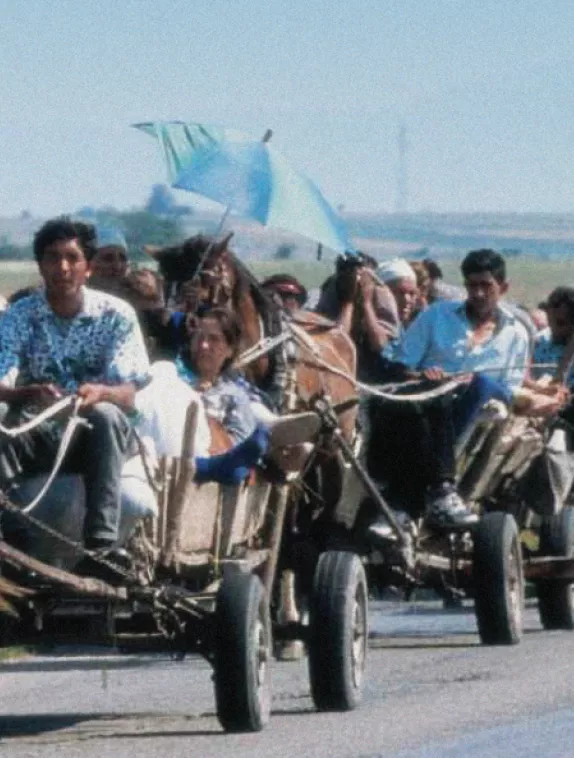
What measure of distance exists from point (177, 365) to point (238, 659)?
2.05 metres

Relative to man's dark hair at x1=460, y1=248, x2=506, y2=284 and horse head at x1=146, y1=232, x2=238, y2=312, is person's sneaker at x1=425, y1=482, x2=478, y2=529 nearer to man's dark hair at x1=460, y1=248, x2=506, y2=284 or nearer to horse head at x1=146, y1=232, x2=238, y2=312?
man's dark hair at x1=460, y1=248, x2=506, y2=284

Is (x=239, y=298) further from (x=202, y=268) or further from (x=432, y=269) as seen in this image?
(x=432, y=269)

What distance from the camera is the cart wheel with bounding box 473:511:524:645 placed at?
17750 mm

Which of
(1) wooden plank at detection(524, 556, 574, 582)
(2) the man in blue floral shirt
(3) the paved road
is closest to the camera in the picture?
(3) the paved road

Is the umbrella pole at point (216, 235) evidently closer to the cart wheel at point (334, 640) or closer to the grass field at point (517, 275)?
the cart wheel at point (334, 640)

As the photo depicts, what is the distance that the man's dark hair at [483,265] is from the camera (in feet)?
60.5

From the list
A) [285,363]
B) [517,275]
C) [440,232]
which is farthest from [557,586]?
[440,232]

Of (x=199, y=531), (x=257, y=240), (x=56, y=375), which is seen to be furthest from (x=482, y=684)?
(x=257, y=240)

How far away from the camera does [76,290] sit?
13.4 metres

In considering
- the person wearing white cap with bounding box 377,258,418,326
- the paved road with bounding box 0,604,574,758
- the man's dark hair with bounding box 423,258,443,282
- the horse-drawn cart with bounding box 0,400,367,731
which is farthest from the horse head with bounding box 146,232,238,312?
the man's dark hair with bounding box 423,258,443,282

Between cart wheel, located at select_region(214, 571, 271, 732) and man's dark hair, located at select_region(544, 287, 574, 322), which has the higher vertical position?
cart wheel, located at select_region(214, 571, 271, 732)

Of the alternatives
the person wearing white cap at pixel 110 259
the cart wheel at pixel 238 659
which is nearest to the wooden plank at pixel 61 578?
the cart wheel at pixel 238 659

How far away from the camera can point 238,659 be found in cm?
1335

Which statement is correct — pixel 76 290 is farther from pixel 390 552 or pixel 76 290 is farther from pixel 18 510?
pixel 390 552
